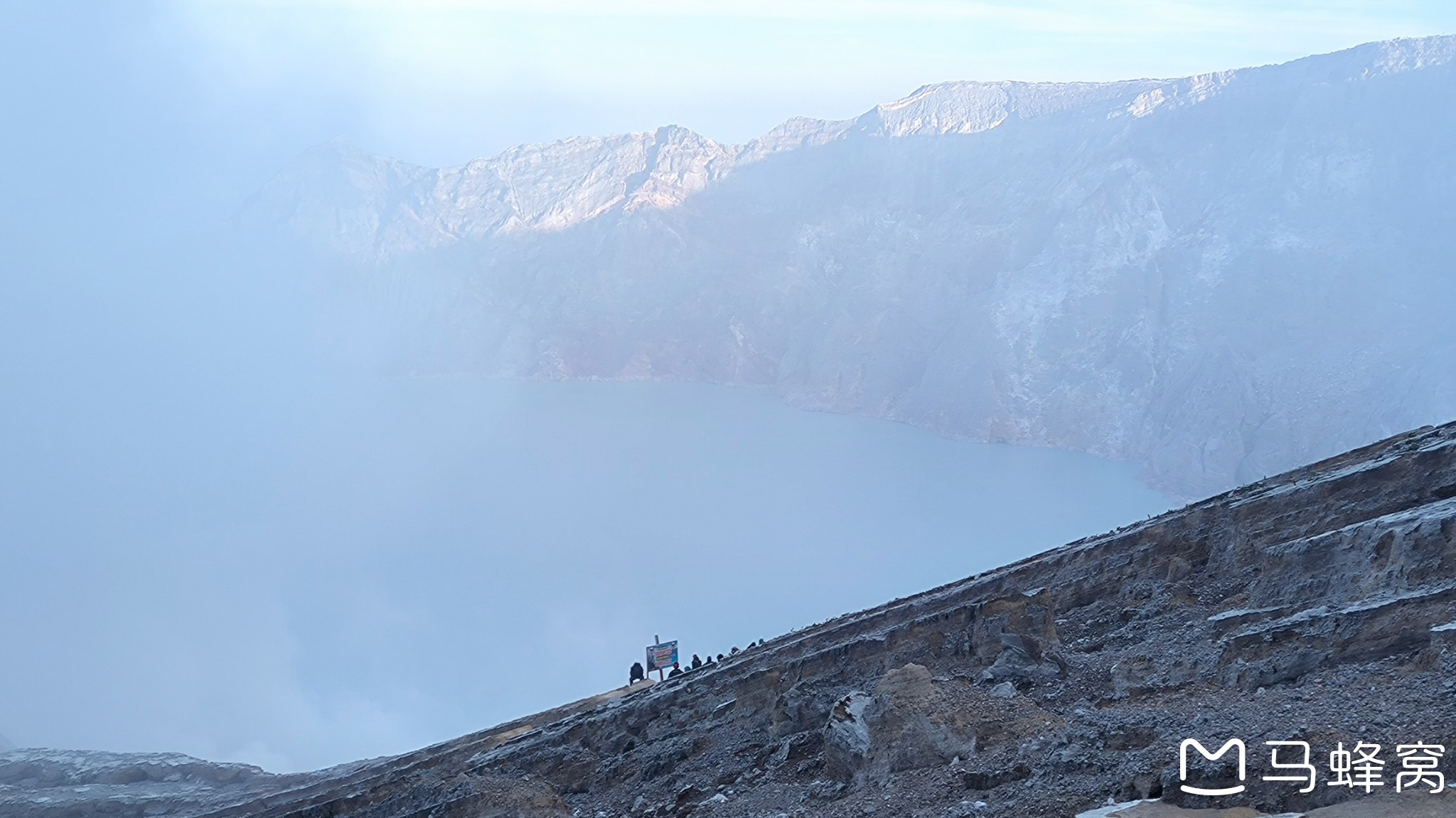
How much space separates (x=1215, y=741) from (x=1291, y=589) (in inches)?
179

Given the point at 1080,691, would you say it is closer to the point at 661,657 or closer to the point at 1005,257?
the point at 661,657

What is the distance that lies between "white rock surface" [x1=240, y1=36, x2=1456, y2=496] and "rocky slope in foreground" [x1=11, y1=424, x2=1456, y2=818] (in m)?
56.6

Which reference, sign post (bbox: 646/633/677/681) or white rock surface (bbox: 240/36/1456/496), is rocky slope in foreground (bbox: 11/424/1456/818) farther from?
white rock surface (bbox: 240/36/1456/496)

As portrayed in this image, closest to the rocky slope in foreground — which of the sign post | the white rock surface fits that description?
the sign post

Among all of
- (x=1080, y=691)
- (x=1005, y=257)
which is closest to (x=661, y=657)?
(x=1080, y=691)

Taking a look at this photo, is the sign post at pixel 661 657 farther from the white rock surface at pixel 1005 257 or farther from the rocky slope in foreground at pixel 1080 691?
the white rock surface at pixel 1005 257

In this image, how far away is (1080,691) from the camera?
38.0 ft

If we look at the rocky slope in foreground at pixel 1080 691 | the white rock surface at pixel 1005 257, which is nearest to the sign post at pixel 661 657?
the rocky slope in foreground at pixel 1080 691

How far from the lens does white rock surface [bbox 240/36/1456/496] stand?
76812mm

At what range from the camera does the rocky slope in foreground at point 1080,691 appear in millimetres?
8320

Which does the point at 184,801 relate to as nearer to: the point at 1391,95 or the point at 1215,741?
the point at 1215,741

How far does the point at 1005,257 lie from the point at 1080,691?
8912 cm

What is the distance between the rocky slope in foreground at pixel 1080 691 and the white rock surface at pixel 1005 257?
186ft

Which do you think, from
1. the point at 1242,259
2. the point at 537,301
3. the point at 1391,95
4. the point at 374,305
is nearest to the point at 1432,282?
the point at 1242,259
